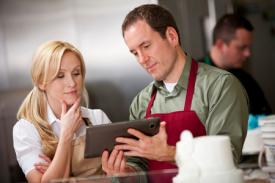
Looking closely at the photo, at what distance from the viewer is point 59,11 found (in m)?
1.31

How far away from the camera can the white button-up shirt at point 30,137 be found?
122cm

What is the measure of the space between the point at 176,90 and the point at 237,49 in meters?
0.50

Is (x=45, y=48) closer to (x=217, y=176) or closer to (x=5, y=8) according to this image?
(x=5, y=8)

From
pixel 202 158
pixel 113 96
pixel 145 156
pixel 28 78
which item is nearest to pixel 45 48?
pixel 28 78

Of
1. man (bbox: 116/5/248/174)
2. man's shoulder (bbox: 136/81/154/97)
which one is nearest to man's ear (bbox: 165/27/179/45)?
man (bbox: 116/5/248/174)

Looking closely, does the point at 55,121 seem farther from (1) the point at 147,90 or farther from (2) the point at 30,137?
(1) the point at 147,90

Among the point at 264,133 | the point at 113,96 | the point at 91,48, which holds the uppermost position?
the point at 91,48

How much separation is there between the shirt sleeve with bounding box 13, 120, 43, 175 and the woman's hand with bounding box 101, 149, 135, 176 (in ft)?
0.52

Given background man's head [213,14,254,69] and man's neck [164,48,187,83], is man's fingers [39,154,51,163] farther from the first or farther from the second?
background man's head [213,14,254,69]

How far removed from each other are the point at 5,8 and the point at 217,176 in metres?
0.69

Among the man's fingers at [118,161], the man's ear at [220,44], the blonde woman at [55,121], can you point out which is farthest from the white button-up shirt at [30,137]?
the man's ear at [220,44]

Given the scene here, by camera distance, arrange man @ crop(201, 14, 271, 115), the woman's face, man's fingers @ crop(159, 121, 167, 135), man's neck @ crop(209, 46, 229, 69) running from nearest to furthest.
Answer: man's fingers @ crop(159, 121, 167, 135) < the woman's face < man's neck @ crop(209, 46, 229, 69) < man @ crop(201, 14, 271, 115)

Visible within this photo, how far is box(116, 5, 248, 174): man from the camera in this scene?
1164mm

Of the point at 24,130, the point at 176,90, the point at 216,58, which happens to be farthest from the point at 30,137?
the point at 216,58
